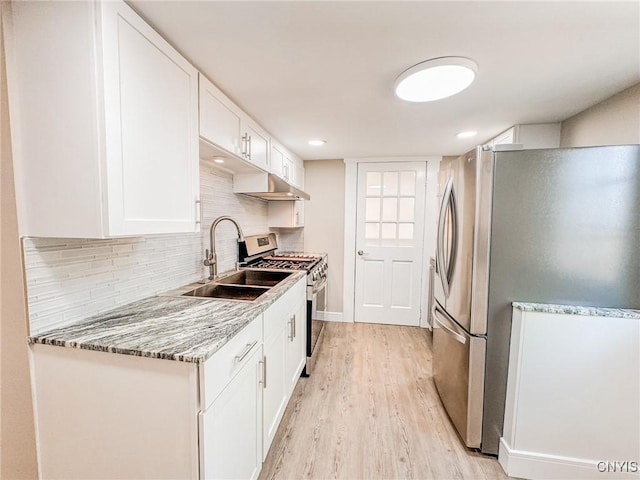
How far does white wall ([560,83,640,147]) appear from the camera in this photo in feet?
5.08

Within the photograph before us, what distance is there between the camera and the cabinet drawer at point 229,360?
0.90m

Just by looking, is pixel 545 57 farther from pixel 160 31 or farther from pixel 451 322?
pixel 160 31

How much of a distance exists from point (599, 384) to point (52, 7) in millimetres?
2695

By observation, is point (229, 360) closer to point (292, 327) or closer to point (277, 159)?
point (292, 327)

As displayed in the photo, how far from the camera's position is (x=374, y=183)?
3.49m

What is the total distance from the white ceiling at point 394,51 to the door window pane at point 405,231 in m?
1.61

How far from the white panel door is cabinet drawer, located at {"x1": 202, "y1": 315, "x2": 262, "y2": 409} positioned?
2.45 metres

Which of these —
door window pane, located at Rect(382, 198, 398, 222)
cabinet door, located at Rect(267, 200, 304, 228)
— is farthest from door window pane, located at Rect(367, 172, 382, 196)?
cabinet door, located at Rect(267, 200, 304, 228)

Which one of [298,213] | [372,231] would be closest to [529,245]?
[372,231]

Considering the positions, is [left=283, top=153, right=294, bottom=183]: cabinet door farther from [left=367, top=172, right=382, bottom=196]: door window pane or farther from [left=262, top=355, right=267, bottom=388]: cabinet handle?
[left=262, top=355, right=267, bottom=388]: cabinet handle

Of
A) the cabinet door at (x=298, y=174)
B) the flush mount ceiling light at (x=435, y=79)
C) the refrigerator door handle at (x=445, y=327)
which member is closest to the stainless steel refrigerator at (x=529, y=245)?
the refrigerator door handle at (x=445, y=327)

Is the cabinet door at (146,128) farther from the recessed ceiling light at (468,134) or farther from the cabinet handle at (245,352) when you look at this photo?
the recessed ceiling light at (468,134)

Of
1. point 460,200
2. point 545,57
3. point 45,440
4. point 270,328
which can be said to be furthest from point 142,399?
point 545,57

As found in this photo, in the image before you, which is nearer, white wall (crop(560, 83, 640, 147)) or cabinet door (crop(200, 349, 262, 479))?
cabinet door (crop(200, 349, 262, 479))
